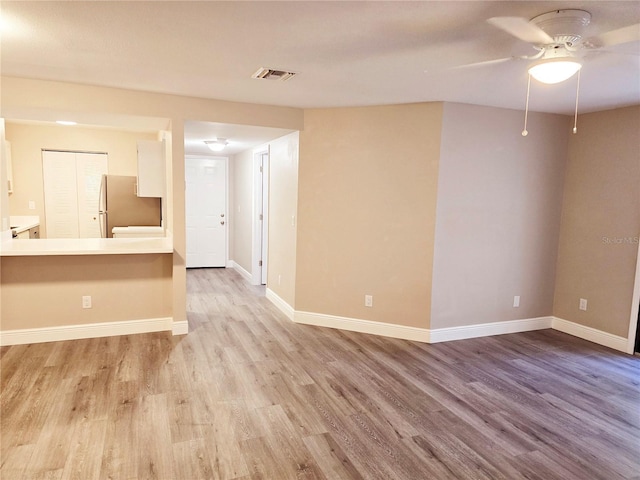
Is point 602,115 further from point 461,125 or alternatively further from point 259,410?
point 259,410

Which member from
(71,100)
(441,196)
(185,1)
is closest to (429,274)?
(441,196)

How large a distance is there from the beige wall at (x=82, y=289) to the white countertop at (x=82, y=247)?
4.8 inches

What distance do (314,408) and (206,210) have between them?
16.8 feet

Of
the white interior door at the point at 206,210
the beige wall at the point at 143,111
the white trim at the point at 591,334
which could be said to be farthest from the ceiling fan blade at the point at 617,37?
the white interior door at the point at 206,210

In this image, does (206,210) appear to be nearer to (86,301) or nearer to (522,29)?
(86,301)

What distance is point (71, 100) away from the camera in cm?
337

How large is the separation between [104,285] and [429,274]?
3116 mm

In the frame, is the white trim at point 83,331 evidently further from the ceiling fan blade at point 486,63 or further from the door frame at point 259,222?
the ceiling fan blade at point 486,63

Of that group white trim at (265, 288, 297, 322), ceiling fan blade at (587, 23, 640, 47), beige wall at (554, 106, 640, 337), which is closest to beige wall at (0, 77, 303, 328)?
white trim at (265, 288, 297, 322)

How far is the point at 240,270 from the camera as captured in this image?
6883 millimetres

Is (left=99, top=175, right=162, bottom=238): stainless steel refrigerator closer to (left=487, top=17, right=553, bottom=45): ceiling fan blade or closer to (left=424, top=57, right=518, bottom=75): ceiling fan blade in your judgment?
(left=424, top=57, right=518, bottom=75): ceiling fan blade

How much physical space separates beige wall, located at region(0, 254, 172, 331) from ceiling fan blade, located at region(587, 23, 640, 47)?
12.3 feet

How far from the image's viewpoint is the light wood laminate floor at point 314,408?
212 centimetres

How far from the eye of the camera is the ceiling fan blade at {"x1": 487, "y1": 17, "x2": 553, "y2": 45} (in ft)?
6.38
